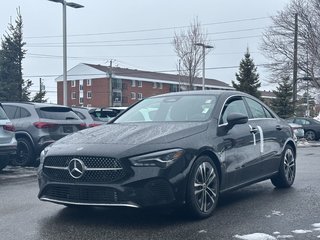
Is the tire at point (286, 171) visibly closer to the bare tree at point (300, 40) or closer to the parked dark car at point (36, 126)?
the parked dark car at point (36, 126)

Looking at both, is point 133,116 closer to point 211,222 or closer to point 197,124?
point 197,124

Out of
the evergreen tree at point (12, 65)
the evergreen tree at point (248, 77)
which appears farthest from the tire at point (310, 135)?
the evergreen tree at point (12, 65)

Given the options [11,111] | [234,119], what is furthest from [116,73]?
[234,119]

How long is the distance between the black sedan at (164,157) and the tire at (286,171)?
73cm

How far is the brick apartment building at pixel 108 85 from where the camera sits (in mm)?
77438

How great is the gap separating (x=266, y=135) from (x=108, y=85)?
2777 inches

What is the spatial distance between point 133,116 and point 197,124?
1.22 metres

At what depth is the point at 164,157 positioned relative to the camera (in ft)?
17.6

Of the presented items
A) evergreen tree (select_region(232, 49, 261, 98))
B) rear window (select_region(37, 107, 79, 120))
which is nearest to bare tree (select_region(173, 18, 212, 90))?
evergreen tree (select_region(232, 49, 261, 98))

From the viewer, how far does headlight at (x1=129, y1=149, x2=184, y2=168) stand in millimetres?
5309

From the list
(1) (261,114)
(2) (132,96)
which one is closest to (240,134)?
(1) (261,114)

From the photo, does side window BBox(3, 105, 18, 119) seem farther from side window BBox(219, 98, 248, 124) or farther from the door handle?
the door handle

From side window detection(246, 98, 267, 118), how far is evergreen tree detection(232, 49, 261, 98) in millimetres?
30655

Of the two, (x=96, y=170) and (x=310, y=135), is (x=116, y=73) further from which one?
(x=96, y=170)
